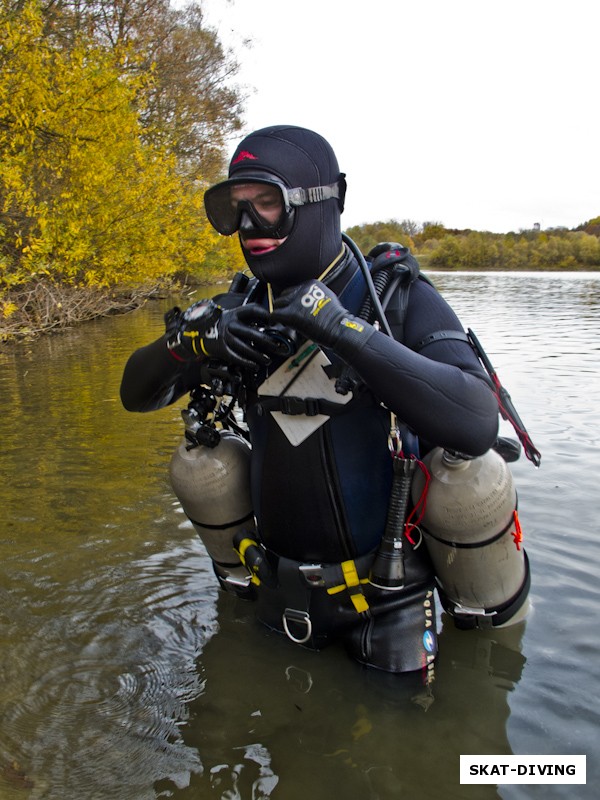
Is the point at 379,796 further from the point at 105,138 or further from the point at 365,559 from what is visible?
the point at 105,138

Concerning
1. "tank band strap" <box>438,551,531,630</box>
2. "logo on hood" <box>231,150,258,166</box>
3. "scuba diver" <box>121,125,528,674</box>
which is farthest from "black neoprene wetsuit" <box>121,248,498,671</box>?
"logo on hood" <box>231,150,258,166</box>

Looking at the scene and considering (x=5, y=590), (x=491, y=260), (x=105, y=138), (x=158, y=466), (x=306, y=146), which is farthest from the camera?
(x=491, y=260)

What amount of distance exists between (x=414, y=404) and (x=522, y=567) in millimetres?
988

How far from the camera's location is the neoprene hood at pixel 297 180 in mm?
2314

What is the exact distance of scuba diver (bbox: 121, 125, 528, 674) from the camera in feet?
7.46

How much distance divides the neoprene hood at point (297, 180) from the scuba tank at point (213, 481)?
71 cm

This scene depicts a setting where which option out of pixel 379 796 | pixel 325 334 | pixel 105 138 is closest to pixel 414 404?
pixel 325 334

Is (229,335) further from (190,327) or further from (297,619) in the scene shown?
Result: (297,619)

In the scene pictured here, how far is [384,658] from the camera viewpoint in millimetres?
2480

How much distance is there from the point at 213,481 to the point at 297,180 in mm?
1254

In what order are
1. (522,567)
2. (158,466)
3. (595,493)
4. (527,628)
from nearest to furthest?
(522,567) < (527,628) < (595,493) < (158,466)

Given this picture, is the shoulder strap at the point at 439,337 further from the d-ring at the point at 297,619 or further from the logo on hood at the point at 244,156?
the d-ring at the point at 297,619

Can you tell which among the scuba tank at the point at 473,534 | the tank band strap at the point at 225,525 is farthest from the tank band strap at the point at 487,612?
the tank band strap at the point at 225,525

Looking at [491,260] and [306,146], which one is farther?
[491,260]
